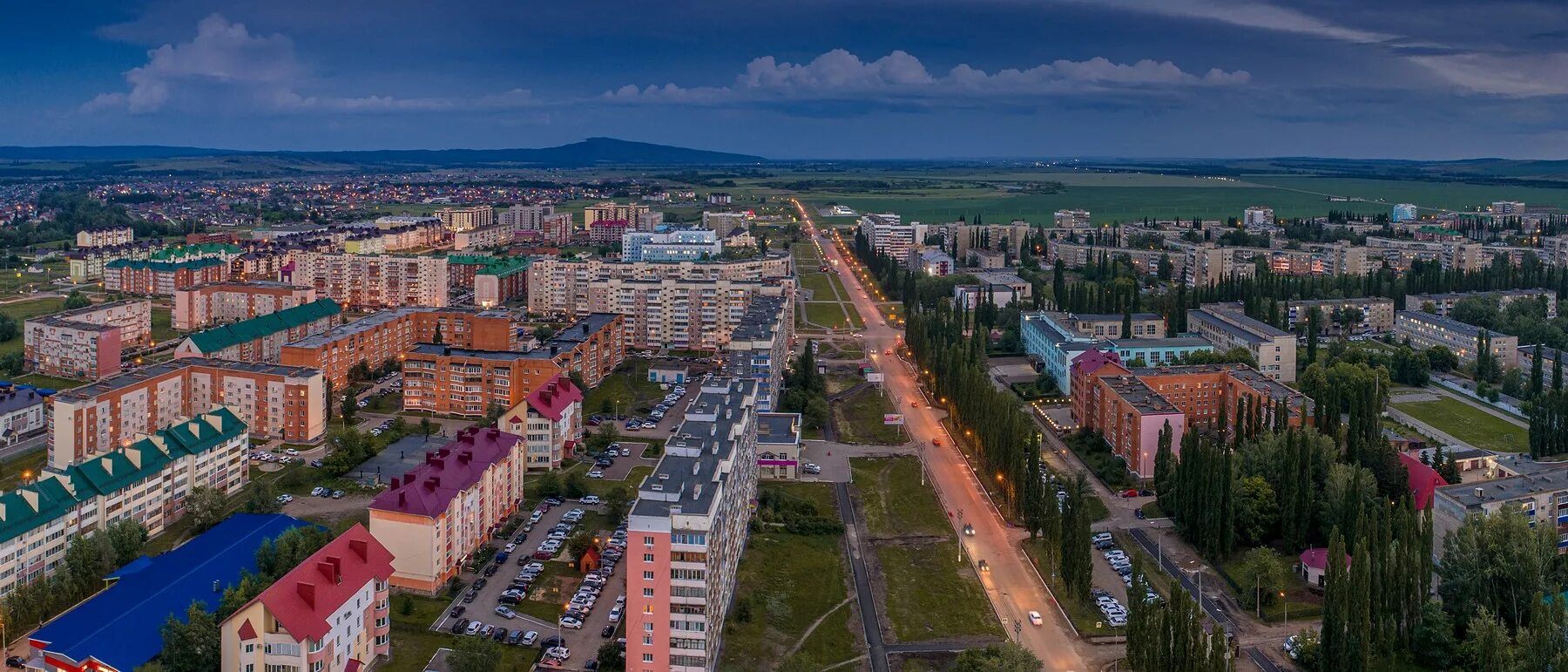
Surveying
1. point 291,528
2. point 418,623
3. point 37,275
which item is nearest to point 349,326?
point 291,528

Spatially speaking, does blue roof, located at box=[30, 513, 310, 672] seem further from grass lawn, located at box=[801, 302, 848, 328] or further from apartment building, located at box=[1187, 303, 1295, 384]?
grass lawn, located at box=[801, 302, 848, 328]

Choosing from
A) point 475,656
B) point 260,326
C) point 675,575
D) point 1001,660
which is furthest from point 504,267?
point 1001,660

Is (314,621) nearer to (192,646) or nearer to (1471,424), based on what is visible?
(192,646)

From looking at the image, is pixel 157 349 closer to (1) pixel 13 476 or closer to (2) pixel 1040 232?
(1) pixel 13 476

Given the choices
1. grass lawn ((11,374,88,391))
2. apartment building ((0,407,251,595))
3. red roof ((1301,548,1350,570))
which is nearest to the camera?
apartment building ((0,407,251,595))

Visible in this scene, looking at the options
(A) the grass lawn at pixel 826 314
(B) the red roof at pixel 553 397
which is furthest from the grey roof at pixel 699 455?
(A) the grass lawn at pixel 826 314

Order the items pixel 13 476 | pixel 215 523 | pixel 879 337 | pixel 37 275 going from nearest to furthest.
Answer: pixel 215 523 < pixel 13 476 < pixel 879 337 < pixel 37 275

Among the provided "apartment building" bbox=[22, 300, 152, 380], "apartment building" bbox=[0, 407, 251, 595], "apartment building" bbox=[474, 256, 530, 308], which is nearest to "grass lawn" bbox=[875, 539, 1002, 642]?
"apartment building" bbox=[0, 407, 251, 595]
